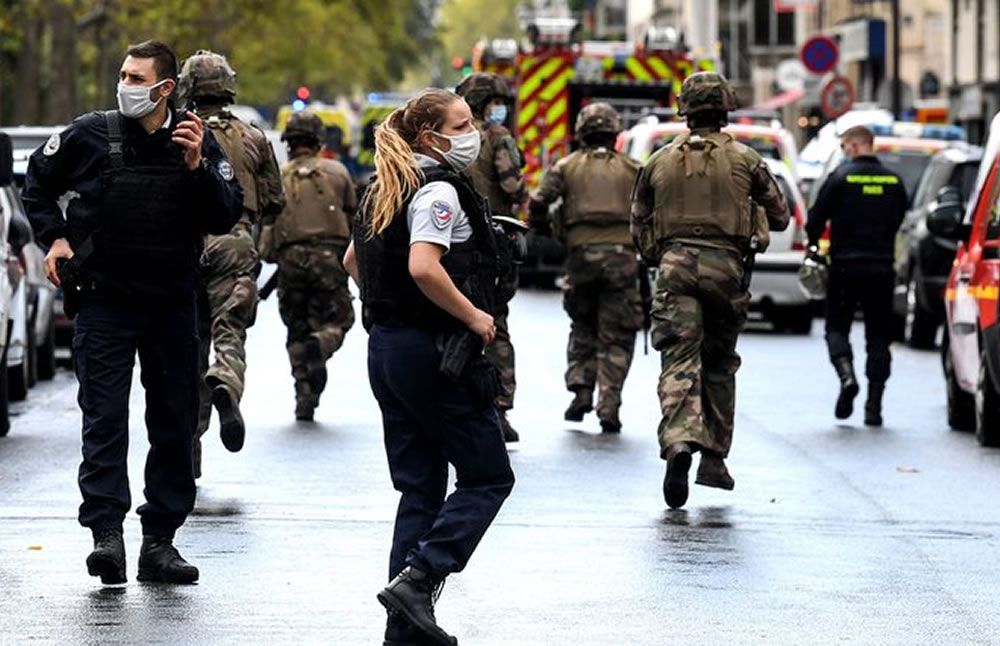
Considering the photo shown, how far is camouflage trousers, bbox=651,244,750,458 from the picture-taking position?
11758mm

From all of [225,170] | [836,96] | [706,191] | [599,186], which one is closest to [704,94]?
[706,191]

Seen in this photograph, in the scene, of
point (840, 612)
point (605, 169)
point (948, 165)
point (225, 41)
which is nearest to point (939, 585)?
point (840, 612)

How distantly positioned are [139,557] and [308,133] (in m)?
6.96

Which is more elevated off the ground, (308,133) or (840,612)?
(308,133)

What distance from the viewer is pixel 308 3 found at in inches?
2662

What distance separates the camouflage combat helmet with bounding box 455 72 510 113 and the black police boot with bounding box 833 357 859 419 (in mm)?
3149

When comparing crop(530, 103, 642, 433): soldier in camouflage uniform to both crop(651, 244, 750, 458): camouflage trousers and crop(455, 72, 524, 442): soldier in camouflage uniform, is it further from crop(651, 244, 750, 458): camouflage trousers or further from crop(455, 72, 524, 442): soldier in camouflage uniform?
crop(651, 244, 750, 458): camouflage trousers

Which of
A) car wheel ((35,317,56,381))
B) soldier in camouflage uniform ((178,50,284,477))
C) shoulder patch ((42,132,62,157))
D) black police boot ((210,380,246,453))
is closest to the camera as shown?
shoulder patch ((42,132,62,157))

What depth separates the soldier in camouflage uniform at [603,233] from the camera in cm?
1545

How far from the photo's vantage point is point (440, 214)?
25.2ft

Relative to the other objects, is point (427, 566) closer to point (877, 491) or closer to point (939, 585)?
point (939, 585)

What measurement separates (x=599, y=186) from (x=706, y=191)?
3.61 metres

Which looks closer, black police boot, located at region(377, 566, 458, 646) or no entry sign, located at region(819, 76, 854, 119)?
black police boot, located at region(377, 566, 458, 646)

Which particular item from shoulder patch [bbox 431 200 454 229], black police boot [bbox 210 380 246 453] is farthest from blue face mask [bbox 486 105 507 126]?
shoulder patch [bbox 431 200 454 229]
